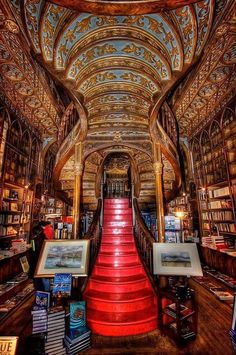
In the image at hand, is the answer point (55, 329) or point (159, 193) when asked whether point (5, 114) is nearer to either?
point (159, 193)

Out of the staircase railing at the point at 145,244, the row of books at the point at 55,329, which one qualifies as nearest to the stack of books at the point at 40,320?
the row of books at the point at 55,329

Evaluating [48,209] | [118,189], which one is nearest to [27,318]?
[48,209]

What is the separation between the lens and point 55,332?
2037 millimetres

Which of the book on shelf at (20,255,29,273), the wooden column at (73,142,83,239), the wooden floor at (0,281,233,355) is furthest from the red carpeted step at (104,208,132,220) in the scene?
the wooden floor at (0,281,233,355)

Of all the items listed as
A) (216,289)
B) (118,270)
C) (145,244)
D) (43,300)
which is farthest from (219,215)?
(43,300)

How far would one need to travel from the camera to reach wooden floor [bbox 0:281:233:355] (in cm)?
213

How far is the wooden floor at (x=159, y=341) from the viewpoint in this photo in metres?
2.13

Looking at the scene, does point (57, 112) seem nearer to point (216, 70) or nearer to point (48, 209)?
point (48, 209)

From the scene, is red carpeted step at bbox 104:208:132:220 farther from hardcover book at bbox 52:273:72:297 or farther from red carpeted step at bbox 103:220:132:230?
hardcover book at bbox 52:273:72:297

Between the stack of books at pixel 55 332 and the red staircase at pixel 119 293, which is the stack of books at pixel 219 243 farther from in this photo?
the stack of books at pixel 55 332

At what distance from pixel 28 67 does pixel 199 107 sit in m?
4.82

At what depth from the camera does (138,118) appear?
20.7 ft

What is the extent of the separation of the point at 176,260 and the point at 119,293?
1.24m

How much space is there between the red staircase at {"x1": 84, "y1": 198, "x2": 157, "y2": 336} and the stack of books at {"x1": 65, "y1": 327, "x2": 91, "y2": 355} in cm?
40
